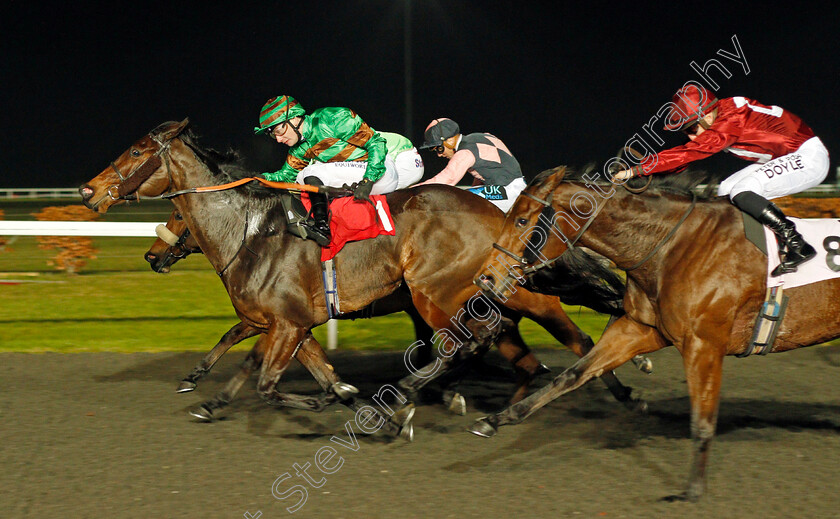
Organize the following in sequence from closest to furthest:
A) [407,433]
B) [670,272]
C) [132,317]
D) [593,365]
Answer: [670,272]
[593,365]
[407,433]
[132,317]

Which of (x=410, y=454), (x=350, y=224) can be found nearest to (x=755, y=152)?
(x=350, y=224)

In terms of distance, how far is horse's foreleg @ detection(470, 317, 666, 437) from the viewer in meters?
3.74

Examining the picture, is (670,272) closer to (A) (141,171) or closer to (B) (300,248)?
(B) (300,248)

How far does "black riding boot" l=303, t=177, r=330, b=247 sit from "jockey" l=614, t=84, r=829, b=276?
1.72 metres

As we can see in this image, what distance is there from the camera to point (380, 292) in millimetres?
4824

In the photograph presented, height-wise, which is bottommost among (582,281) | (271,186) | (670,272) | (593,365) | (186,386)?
(186,386)

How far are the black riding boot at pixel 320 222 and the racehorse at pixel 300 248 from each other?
114mm

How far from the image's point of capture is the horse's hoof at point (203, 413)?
4539 mm

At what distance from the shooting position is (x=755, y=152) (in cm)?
408

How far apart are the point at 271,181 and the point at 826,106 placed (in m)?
27.8

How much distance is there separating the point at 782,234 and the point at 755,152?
2.12ft

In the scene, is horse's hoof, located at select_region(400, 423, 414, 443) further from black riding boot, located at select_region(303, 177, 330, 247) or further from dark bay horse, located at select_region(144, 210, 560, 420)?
black riding boot, located at select_region(303, 177, 330, 247)

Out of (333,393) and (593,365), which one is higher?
(593,365)

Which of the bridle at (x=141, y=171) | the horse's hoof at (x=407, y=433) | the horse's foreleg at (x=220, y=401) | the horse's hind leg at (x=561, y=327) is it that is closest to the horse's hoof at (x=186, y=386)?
the horse's foreleg at (x=220, y=401)
